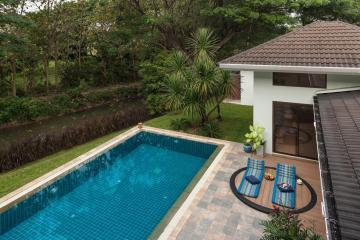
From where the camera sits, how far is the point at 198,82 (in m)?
15.3

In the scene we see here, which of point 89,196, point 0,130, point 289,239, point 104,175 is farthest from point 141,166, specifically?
point 0,130

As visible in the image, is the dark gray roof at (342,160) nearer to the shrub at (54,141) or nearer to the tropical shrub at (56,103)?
the shrub at (54,141)

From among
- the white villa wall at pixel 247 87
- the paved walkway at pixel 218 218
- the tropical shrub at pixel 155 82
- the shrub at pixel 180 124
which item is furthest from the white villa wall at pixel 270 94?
the tropical shrub at pixel 155 82

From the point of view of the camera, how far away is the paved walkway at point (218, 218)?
8023mm

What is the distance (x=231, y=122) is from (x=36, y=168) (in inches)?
480

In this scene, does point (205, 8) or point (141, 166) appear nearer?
point (141, 166)

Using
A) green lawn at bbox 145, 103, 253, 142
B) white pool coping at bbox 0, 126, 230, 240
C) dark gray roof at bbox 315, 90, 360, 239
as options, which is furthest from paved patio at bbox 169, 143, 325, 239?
green lawn at bbox 145, 103, 253, 142

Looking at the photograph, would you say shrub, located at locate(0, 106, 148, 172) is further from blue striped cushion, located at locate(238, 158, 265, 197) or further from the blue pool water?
blue striped cushion, located at locate(238, 158, 265, 197)

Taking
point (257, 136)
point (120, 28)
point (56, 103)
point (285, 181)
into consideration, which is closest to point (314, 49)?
point (257, 136)

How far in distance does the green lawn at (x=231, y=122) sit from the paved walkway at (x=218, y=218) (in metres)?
5.79

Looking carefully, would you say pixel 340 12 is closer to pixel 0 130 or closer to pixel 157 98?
pixel 157 98

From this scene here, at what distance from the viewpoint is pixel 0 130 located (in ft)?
67.7

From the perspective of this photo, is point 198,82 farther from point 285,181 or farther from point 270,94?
point 285,181

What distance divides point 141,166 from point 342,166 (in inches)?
397
